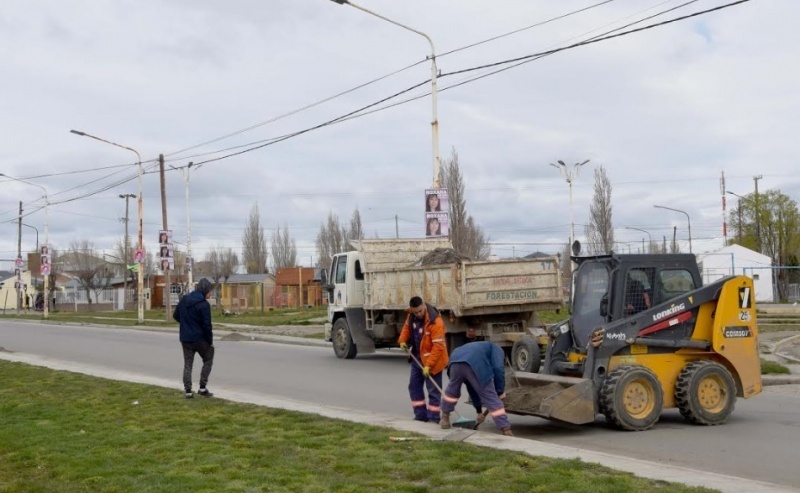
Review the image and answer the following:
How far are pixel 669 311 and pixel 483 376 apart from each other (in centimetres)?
275

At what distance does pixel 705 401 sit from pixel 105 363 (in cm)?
1539

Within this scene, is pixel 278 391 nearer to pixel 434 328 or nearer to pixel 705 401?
pixel 434 328

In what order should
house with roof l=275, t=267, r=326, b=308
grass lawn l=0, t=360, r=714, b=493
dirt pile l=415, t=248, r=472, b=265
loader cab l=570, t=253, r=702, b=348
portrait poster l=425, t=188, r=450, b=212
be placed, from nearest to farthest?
grass lawn l=0, t=360, r=714, b=493 < loader cab l=570, t=253, r=702, b=348 < dirt pile l=415, t=248, r=472, b=265 < portrait poster l=425, t=188, r=450, b=212 < house with roof l=275, t=267, r=326, b=308

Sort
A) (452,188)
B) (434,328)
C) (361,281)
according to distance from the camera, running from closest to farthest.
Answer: (434,328) → (361,281) → (452,188)

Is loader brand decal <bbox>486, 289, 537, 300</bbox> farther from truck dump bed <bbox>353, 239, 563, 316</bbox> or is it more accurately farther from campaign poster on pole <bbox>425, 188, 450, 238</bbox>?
campaign poster on pole <bbox>425, 188, 450, 238</bbox>

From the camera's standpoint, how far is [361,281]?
21.6 meters

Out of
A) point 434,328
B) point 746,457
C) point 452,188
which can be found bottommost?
point 746,457

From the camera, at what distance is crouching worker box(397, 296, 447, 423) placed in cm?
1102

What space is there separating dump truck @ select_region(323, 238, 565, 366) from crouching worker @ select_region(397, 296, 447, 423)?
17.6ft

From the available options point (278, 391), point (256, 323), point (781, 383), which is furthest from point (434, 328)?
point (256, 323)

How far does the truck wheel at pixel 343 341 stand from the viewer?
71.4 feet

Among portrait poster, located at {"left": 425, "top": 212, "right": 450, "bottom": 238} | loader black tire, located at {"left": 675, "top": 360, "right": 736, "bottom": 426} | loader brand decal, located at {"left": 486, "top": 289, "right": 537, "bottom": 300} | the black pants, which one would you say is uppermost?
portrait poster, located at {"left": 425, "top": 212, "right": 450, "bottom": 238}

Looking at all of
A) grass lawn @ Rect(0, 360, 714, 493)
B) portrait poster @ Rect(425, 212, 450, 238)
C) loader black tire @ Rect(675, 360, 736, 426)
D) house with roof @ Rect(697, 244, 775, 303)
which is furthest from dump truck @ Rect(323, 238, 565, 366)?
house with roof @ Rect(697, 244, 775, 303)

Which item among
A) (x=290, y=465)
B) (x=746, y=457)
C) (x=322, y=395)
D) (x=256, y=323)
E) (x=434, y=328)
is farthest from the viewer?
(x=256, y=323)
